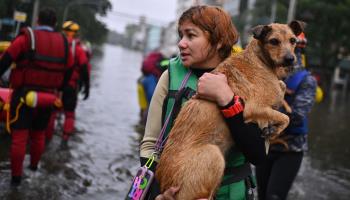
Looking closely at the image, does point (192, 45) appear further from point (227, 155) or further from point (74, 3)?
point (74, 3)

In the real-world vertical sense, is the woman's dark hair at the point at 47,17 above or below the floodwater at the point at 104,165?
above

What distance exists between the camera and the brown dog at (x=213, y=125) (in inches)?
103

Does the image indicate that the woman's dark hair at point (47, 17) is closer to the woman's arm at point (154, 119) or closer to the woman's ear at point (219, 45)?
the woman's arm at point (154, 119)

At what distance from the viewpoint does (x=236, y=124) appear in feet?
8.63

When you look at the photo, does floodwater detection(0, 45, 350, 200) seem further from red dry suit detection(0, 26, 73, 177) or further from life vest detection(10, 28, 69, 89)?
life vest detection(10, 28, 69, 89)

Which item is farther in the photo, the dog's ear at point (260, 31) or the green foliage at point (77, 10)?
the green foliage at point (77, 10)

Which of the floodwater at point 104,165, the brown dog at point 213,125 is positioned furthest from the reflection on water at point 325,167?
the brown dog at point 213,125

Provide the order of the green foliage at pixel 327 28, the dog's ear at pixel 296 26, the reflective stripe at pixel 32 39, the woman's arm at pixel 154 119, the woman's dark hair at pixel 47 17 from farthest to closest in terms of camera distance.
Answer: the green foliage at pixel 327 28 → the woman's dark hair at pixel 47 17 → the reflective stripe at pixel 32 39 → the dog's ear at pixel 296 26 → the woman's arm at pixel 154 119

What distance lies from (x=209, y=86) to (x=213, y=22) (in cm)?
40

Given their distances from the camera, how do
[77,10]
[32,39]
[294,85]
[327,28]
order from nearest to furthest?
[294,85]
[32,39]
[77,10]
[327,28]

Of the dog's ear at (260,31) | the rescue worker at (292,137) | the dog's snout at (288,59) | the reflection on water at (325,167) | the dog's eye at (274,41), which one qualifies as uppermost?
the dog's ear at (260,31)

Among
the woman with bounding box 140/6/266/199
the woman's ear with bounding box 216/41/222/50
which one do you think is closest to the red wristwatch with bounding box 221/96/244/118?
the woman with bounding box 140/6/266/199

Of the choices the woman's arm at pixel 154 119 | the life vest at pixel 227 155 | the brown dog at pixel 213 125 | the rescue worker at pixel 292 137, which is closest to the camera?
the brown dog at pixel 213 125

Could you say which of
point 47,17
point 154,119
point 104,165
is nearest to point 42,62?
point 47,17
